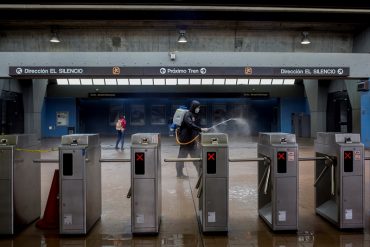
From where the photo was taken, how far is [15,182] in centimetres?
396

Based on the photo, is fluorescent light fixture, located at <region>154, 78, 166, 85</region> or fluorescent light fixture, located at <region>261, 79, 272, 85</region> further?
fluorescent light fixture, located at <region>261, 79, 272, 85</region>

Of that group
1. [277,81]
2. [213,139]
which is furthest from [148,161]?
[277,81]

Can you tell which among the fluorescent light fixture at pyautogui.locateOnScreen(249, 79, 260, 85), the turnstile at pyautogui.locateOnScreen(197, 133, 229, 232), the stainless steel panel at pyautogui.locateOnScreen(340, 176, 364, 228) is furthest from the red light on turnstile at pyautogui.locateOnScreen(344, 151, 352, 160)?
the fluorescent light fixture at pyautogui.locateOnScreen(249, 79, 260, 85)

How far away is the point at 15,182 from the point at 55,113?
866 inches

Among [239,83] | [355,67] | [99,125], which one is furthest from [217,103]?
[355,67]

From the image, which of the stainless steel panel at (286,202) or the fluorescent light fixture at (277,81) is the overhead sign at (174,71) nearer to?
the stainless steel panel at (286,202)

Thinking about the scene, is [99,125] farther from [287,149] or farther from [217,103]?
[287,149]

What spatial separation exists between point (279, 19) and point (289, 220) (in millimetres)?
10733

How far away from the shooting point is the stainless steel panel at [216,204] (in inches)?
155

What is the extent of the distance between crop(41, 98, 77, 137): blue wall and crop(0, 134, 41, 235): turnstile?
69.2ft

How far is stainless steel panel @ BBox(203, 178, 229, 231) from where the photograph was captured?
3932mm

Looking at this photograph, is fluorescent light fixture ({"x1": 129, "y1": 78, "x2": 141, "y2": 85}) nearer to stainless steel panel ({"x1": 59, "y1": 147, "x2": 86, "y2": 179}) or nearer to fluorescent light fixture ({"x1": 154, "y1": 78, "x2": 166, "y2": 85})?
fluorescent light fixture ({"x1": 154, "y1": 78, "x2": 166, "y2": 85})

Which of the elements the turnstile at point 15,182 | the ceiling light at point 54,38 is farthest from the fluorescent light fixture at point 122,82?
the turnstile at point 15,182

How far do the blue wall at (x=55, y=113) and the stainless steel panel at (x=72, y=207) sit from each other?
21.7 metres
